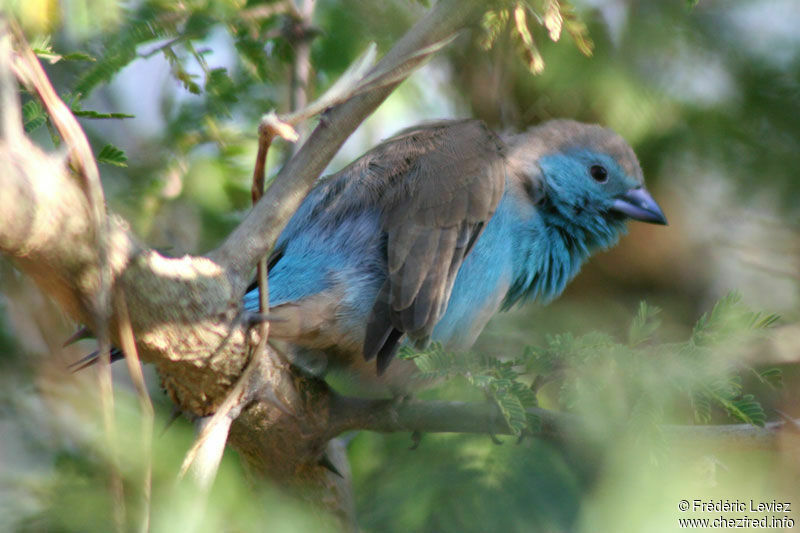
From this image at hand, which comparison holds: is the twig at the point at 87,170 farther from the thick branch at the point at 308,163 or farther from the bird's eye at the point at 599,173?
the bird's eye at the point at 599,173

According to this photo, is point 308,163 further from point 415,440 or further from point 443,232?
point 415,440

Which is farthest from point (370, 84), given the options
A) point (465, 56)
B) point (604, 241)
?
point (465, 56)

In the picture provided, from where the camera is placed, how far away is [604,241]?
11.5 ft

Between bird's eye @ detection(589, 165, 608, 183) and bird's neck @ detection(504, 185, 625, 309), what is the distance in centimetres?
15

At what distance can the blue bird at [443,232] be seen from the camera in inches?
109

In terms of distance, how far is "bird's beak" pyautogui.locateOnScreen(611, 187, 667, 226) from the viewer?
349 cm

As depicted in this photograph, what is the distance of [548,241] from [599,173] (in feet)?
1.27

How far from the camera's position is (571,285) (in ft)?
15.0

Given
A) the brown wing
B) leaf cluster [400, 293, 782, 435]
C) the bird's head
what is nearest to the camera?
leaf cluster [400, 293, 782, 435]

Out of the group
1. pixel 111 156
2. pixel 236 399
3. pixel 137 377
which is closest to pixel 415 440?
pixel 236 399

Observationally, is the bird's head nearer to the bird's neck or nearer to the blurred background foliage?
the bird's neck

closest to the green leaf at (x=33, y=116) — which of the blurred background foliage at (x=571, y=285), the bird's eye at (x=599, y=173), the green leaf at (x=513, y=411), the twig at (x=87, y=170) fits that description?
the blurred background foliage at (x=571, y=285)

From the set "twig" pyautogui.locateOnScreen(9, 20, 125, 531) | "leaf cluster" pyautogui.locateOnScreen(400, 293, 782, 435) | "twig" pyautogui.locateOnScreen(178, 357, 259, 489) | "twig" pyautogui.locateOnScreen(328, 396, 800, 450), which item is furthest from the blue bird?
"twig" pyautogui.locateOnScreen(9, 20, 125, 531)

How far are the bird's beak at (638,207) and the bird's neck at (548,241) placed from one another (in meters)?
0.07
